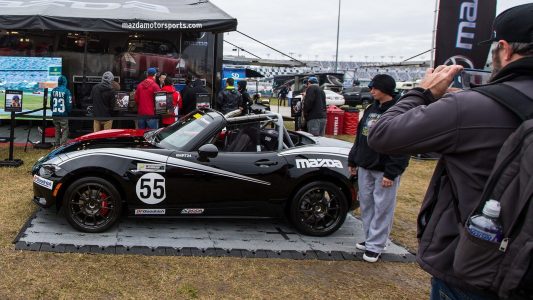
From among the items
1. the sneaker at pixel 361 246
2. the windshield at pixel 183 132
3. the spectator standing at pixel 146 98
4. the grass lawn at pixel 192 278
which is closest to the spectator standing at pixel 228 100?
the spectator standing at pixel 146 98

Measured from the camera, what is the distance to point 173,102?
10328 millimetres

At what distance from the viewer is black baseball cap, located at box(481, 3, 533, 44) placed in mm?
1627

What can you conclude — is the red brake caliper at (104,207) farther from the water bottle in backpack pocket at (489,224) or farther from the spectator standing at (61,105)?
the spectator standing at (61,105)

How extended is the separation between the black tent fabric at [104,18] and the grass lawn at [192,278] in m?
6.18

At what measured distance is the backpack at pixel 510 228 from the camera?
145 cm

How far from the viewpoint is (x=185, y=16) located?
10609mm

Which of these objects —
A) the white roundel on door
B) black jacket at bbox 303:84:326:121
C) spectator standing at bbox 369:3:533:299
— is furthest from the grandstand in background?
the white roundel on door

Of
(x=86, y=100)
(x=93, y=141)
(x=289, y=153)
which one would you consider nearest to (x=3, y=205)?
(x=93, y=141)

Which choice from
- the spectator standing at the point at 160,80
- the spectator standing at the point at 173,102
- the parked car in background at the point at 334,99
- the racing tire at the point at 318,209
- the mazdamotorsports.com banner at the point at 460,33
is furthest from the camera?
the parked car in background at the point at 334,99

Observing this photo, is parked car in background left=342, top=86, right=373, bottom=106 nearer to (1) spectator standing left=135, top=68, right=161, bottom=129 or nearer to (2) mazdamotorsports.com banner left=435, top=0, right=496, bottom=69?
(2) mazdamotorsports.com banner left=435, top=0, right=496, bottom=69

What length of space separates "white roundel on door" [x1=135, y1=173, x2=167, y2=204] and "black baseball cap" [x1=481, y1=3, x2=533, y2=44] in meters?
3.81

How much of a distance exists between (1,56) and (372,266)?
11.6 m

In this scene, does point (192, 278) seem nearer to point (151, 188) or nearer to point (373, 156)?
point (151, 188)

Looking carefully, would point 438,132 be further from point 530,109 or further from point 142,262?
point 142,262
